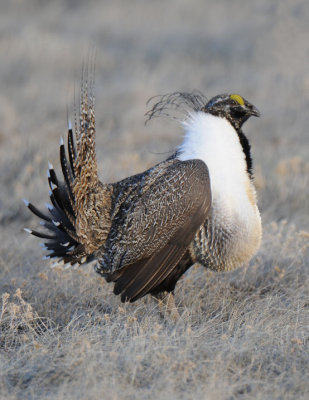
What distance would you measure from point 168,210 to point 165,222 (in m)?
0.06

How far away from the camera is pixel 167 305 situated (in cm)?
369

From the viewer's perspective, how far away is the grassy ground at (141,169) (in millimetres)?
2801

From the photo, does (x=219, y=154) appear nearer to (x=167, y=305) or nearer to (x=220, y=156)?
(x=220, y=156)

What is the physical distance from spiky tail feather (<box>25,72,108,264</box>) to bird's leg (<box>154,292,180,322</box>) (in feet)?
1.43

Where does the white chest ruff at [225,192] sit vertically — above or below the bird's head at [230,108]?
below

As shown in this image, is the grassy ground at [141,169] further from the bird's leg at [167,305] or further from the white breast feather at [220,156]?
the white breast feather at [220,156]

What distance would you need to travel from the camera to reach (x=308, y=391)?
267 centimetres

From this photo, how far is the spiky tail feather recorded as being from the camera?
143 inches

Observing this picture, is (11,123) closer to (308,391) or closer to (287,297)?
(287,297)

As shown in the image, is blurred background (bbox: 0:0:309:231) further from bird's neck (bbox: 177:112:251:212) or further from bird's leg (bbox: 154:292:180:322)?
bird's leg (bbox: 154:292:180:322)

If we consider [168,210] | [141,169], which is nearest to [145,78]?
[141,169]

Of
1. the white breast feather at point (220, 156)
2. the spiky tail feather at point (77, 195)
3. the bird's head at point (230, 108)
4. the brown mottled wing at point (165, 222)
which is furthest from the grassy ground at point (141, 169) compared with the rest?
the bird's head at point (230, 108)

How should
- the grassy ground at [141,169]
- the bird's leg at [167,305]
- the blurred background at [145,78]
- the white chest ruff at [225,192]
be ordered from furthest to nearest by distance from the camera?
the blurred background at [145,78] < the bird's leg at [167,305] < the white chest ruff at [225,192] < the grassy ground at [141,169]

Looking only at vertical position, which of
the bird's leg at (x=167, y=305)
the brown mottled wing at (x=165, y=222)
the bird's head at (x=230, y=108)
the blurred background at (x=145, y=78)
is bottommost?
the bird's leg at (x=167, y=305)
